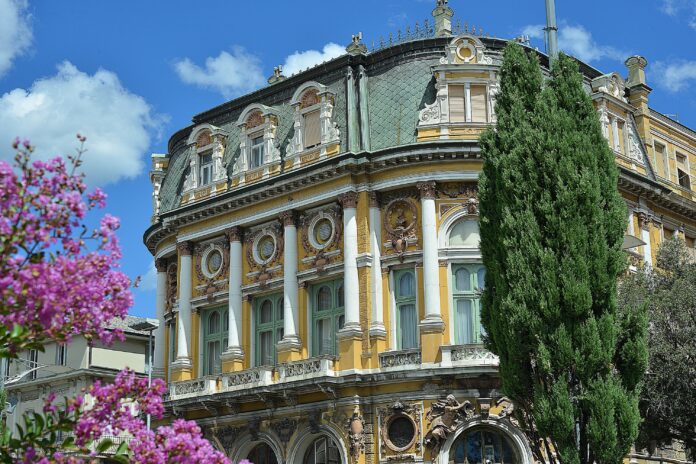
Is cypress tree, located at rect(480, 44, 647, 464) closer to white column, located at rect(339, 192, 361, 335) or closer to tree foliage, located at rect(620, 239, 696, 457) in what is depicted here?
tree foliage, located at rect(620, 239, 696, 457)

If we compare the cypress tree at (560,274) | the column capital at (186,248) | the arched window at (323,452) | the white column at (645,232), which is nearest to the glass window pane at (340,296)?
the arched window at (323,452)

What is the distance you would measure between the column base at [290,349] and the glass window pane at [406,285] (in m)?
4.24

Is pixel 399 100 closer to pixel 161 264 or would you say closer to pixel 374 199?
pixel 374 199

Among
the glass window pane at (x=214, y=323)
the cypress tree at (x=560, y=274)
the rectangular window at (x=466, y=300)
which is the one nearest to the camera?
the cypress tree at (x=560, y=274)

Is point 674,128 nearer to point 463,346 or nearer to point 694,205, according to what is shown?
point 694,205

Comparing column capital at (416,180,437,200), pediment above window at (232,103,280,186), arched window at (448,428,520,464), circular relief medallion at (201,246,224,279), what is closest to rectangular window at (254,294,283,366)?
circular relief medallion at (201,246,224,279)

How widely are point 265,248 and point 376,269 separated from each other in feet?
18.5

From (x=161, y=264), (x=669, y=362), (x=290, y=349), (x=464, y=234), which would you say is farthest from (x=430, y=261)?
(x=161, y=264)

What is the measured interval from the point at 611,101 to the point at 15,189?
3204 centimetres

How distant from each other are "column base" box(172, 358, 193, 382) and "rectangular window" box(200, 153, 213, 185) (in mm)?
7397

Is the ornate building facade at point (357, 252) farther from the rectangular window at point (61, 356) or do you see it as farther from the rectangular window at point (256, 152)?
the rectangular window at point (61, 356)

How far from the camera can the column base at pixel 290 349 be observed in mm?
37062

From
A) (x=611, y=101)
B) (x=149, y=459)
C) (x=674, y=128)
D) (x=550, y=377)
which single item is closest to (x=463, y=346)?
(x=550, y=377)

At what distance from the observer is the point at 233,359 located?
38.8 m
